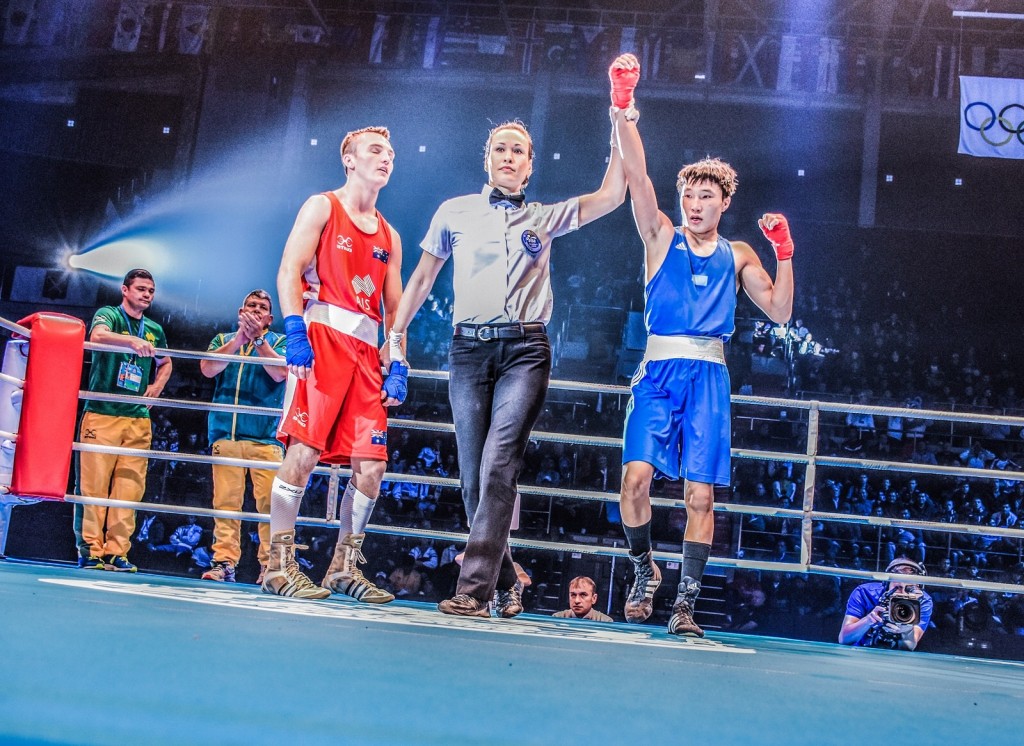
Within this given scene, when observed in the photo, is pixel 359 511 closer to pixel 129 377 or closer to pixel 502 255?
pixel 502 255

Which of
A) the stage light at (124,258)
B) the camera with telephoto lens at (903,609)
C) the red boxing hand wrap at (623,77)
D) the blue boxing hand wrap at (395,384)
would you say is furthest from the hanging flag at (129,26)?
the camera with telephoto lens at (903,609)

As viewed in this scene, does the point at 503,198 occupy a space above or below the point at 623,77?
below

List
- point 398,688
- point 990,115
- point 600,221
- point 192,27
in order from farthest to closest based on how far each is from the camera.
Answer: point 600,221, point 192,27, point 990,115, point 398,688

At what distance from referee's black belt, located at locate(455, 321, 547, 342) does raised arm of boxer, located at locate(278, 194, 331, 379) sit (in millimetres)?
455

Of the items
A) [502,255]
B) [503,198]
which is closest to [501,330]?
[502,255]

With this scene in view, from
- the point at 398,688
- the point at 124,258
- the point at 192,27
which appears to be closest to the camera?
the point at 398,688

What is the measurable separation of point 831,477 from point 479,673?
26.5 feet

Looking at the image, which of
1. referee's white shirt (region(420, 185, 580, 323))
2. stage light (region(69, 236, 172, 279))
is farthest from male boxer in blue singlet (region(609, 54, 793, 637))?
stage light (region(69, 236, 172, 279))

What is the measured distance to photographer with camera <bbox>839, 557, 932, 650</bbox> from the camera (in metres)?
3.41

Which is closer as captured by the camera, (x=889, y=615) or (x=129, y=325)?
(x=889, y=615)

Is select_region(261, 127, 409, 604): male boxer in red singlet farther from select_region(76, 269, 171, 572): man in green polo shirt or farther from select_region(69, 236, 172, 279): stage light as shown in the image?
select_region(69, 236, 172, 279): stage light

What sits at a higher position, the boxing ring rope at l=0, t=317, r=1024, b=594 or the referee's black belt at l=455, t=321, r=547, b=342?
the referee's black belt at l=455, t=321, r=547, b=342

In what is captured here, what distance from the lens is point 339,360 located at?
2672mm

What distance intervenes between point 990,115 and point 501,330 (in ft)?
28.6
